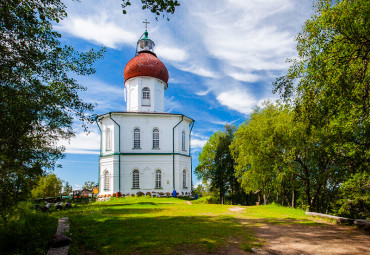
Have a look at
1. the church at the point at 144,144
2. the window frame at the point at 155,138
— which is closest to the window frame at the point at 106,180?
the church at the point at 144,144

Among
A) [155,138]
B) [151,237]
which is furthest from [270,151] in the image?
[151,237]

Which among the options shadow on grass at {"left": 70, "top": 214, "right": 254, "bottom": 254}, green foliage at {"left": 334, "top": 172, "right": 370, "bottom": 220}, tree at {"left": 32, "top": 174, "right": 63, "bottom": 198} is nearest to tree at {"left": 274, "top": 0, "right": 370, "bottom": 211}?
green foliage at {"left": 334, "top": 172, "right": 370, "bottom": 220}

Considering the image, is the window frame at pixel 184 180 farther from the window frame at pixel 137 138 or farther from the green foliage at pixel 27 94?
the green foliage at pixel 27 94

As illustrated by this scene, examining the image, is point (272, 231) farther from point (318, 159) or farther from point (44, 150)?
point (318, 159)

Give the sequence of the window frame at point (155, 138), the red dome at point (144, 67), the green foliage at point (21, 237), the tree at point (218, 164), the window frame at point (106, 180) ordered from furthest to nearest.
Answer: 1. the tree at point (218, 164)
2. the red dome at point (144, 67)
3. the window frame at point (155, 138)
4. the window frame at point (106, 180)
5. the green foliage at point (21, 237)

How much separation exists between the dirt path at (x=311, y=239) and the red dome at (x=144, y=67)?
22.3 meters

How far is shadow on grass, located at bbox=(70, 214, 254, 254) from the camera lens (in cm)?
576

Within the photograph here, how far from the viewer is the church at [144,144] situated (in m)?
24.8

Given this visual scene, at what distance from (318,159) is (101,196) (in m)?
20.0

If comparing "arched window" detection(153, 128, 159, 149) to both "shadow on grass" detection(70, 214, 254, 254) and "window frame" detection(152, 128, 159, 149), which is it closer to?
"window frame" detection(152, 128, 159, 149)

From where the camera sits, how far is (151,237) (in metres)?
6.71

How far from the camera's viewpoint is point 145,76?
27.7m

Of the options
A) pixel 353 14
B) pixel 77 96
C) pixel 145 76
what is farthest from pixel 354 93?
pixel 145 76

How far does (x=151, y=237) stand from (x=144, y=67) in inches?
916
